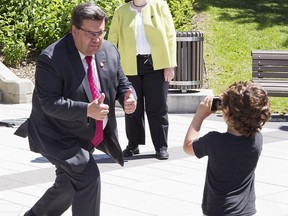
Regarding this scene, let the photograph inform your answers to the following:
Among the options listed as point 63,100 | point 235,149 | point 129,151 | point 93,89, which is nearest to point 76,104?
point 63,100

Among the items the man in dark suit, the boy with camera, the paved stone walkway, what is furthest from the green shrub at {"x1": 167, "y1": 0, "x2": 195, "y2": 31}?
the boy with camera

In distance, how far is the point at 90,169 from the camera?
508 cm

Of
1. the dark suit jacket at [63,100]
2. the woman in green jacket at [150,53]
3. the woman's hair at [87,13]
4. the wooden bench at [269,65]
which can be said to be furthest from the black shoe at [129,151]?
the woman's hair at [87,13]

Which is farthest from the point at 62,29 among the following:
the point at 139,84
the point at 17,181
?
the point at 17,181

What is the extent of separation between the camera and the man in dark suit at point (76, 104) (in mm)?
5031

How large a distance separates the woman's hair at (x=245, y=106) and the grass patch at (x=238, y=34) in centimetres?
805

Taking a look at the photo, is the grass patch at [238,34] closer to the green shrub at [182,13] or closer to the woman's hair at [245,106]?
the green shrub at [182,13]

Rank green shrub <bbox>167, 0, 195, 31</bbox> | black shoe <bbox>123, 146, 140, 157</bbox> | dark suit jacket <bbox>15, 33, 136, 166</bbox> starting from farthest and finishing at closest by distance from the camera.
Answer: green shrub <bbox>167, 0, 195, 31</bbox> < black shoe <bbox>123, 146, 140, 157</bbox> < dark suit jacket <bbox>15, 33, 136, 166</bbox>

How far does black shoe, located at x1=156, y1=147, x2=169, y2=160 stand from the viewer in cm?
869

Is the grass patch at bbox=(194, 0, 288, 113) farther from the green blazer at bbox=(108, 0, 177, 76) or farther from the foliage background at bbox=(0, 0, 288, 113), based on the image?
the green blazer at bbox=(108, 0, 177, 76)

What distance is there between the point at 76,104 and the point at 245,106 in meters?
1.26

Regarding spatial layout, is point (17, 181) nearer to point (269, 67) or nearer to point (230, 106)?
point (230, 106)

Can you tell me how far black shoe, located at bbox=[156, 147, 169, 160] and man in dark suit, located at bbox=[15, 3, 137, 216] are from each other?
10.9 feet

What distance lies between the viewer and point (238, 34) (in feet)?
51.7
